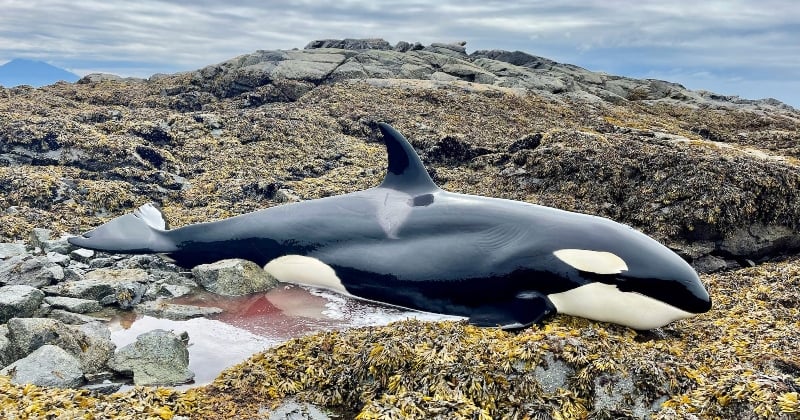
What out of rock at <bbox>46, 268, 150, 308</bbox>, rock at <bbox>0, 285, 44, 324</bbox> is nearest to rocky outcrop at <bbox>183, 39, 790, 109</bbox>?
rock at <bbox>46, 268, 150, 308</bbox>

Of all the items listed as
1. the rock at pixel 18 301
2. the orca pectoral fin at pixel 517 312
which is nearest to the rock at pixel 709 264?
the orca pectoral fin at pixel 517 312

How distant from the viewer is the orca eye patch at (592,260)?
5989 millimetres

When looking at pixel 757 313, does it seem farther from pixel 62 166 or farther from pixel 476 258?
pixel 62 166

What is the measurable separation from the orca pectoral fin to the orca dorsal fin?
175 cm

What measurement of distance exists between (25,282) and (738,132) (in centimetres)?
1776

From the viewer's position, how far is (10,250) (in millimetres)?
7820

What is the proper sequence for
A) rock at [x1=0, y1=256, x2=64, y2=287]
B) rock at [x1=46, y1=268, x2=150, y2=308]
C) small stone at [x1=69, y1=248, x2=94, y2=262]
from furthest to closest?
small stone at [x1=69, y1=248, x2=94, y2=262]
rock at [x1=0, y1=256, x2=64, y2=287]
rock at [x1=46, y1=268, x2=150, y2=308]

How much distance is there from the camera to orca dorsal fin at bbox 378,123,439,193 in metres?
7.32

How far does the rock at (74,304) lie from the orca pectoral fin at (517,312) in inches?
149

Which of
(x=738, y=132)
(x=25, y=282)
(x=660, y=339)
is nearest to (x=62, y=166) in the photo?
(x=25, y=282)

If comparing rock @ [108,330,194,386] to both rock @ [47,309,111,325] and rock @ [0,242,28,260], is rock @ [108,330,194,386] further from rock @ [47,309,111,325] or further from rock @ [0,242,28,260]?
rock @ [0,242,28,260]

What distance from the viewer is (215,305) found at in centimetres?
681

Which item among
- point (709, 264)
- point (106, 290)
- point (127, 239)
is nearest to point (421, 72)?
point (709, 264)

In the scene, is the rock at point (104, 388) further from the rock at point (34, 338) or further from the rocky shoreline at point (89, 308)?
the rock at point (34, 338)
